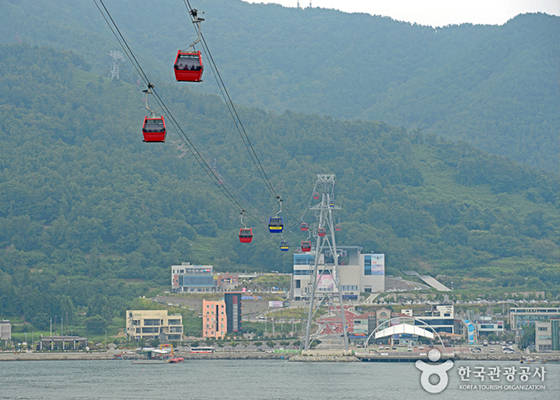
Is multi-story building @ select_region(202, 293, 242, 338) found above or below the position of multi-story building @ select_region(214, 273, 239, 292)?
below

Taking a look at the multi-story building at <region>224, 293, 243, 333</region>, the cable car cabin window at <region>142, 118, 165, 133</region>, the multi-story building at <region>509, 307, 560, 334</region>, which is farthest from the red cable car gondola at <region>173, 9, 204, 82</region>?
the multi-story building at <region>509, 307, 560, 334</region>

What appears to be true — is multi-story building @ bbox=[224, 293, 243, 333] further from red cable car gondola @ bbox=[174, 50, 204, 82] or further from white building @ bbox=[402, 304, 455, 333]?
red cable car gondola @ bbox=[174, 50, 204, 82]

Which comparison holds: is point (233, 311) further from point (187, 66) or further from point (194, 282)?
A: point (187, 66)

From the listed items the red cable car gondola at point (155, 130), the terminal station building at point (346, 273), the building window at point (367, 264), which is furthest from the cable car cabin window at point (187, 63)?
the building window at point (367, 264)

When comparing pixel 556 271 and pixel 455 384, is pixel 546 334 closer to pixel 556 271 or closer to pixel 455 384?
pixel 455 384

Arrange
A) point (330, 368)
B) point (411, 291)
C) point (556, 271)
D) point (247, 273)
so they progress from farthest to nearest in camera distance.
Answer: point (556, 271)
point (247, 273)
point (411, 291)
point (330, 368)

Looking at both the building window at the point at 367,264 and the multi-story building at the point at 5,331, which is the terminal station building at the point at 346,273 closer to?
the building window at the point at 367,264

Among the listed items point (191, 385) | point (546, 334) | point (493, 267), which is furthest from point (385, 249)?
point (191, 385)
